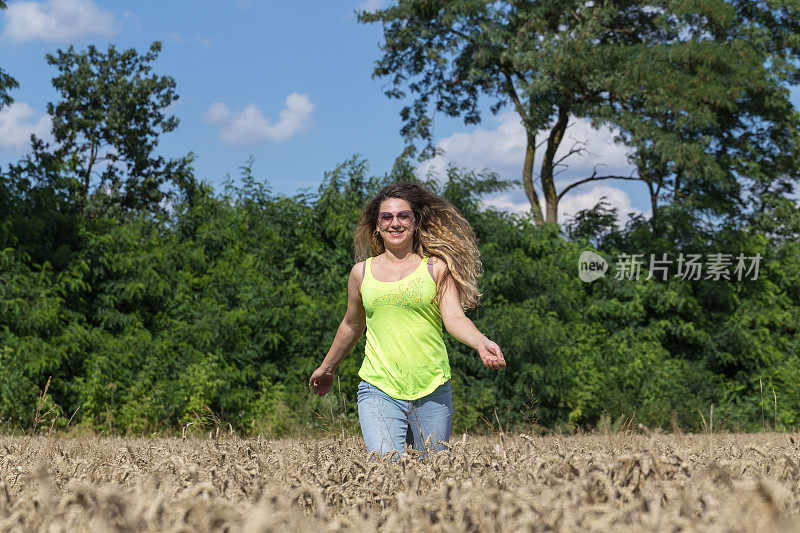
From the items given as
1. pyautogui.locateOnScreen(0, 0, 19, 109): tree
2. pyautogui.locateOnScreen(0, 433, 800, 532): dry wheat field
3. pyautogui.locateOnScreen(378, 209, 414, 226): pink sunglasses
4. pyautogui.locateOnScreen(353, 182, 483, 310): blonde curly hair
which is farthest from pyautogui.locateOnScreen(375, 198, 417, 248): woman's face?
pyautogui.locateOnScreen(0, 0, 19, 109): tree

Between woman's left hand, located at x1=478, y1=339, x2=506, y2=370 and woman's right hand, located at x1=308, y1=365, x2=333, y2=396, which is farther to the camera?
woman's right hand, located at x1=308, y1=365, x2=333, y2=396

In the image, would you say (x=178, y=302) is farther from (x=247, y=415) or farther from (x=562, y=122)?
(x=562, y=122)

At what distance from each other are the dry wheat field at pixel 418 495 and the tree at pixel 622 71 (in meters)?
17.4

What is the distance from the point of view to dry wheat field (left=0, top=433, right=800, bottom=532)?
1396 millimetres

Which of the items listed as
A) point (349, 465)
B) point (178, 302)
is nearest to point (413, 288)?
point (349, 465)

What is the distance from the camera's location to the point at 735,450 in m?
3.60

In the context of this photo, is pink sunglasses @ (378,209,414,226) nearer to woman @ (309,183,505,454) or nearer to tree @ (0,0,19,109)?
woman @ (309,183,505,454)

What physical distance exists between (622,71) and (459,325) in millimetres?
17340

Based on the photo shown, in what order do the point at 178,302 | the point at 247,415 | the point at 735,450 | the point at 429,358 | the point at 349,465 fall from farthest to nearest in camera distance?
the point at 178,302 < the point at 247,415 < the point at 429,358 < the point at 735,450 < the point at 349,465

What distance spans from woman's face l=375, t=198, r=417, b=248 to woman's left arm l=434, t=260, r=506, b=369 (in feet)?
0.84

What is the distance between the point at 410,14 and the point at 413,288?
19.1 meters

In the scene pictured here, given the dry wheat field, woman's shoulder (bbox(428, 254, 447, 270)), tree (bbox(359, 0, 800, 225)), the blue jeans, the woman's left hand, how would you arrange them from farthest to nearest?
tree (bbox(359, 0, 800, 225)) < woman's shoulder (bbox(428, 254, 447, 270)) < the blue jeans < the woman's left hand < the dry wheat field

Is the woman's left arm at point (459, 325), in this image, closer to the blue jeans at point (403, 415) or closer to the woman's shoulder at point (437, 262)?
the woman's shoulder at point (437, 262)

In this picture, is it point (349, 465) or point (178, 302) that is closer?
point (349, 465)
